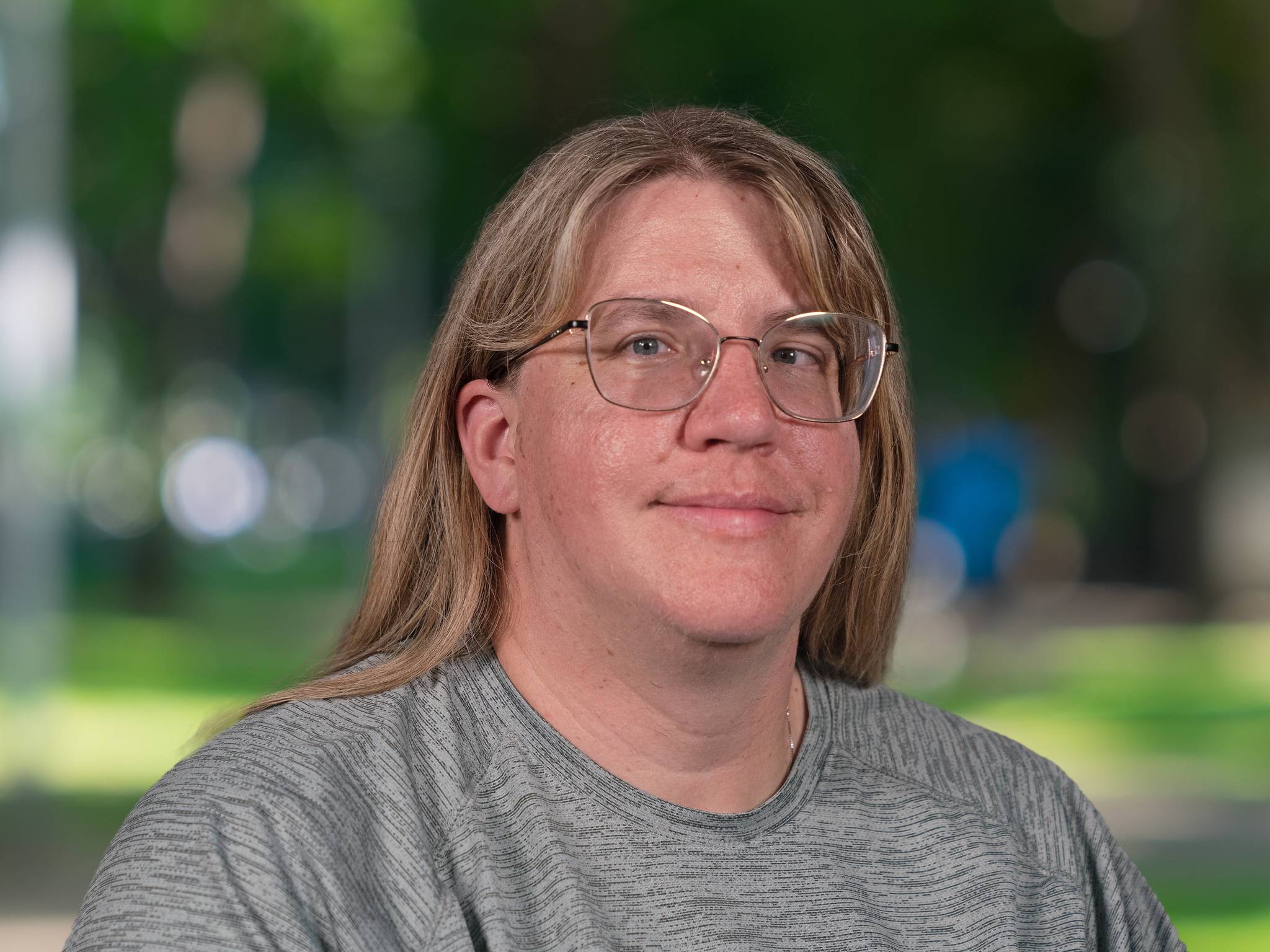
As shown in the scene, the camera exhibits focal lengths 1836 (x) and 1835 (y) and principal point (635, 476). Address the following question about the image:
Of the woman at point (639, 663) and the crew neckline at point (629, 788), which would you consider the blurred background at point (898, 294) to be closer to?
the woman at point (639, 663)

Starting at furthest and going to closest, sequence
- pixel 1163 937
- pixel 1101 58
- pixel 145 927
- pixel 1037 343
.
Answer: pixel 1037 343 < pixel 1101 58 < pixel 1163 937 < pixel 145 927

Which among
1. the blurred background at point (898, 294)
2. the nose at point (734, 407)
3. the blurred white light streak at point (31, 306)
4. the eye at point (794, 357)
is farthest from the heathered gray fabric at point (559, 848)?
the blurred white light streak at point (31, 306)

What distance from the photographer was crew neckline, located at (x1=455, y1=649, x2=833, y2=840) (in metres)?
2.72

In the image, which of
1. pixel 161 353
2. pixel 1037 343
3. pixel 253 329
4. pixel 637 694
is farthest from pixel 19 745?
pixel 253 329

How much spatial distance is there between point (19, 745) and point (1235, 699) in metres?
9.63

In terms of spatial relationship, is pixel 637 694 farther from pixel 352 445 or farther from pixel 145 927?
pixel 352 445

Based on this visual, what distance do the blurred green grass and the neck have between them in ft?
2.31

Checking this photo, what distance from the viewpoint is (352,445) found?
48312 mm

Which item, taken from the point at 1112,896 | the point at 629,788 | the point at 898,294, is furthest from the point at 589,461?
the point at 898,294

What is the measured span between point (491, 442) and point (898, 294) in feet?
20.1

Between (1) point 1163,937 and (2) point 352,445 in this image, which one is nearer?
(1) point 1163,937

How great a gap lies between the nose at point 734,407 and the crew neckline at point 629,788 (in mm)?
493

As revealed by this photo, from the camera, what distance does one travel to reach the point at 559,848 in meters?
2.61

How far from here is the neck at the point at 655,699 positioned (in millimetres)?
2801
